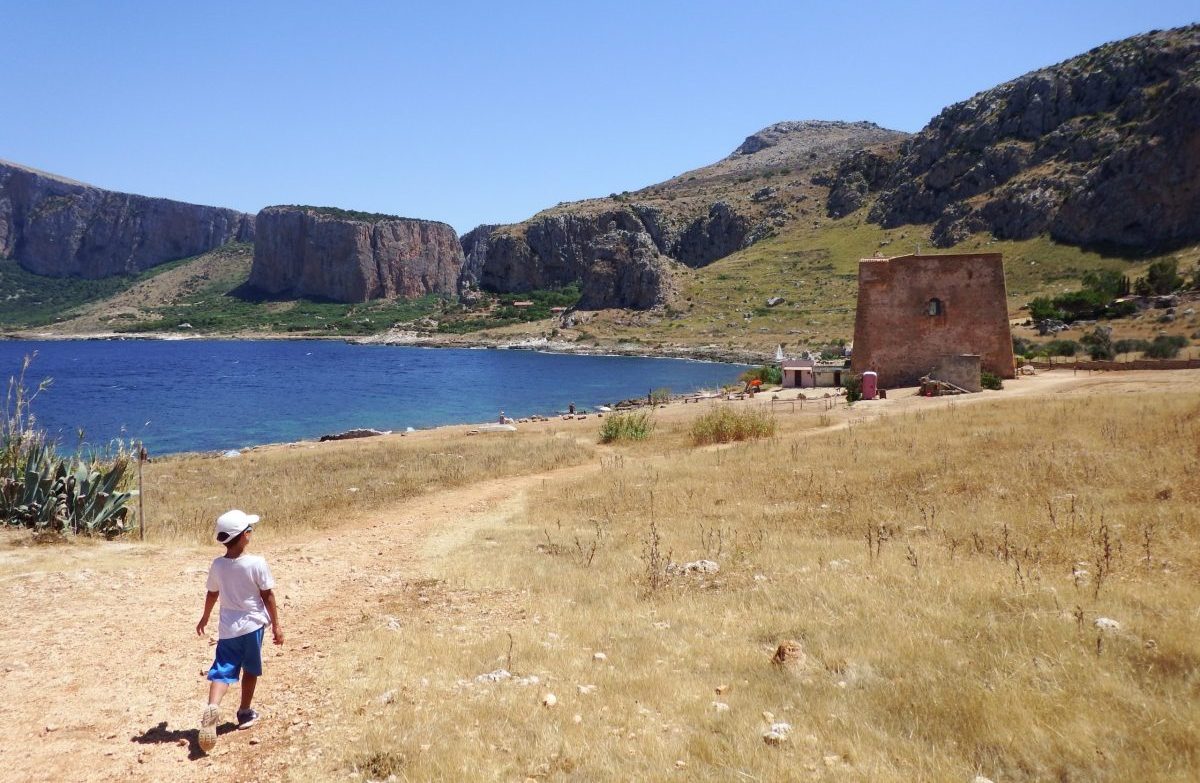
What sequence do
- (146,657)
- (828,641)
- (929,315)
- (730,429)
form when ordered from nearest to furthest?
(828,641) → (146,657) → (730,429) → (929,315)

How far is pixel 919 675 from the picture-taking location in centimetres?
496

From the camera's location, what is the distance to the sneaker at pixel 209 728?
4.58m

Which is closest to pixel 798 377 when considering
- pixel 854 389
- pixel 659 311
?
pixel 854 389

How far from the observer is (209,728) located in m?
4.61

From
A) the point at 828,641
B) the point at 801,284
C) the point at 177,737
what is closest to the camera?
the point at 177,737

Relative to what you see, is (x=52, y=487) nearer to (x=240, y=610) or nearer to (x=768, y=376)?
(x=240, y=610)

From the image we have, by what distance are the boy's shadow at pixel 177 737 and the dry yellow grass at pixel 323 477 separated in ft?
20.6

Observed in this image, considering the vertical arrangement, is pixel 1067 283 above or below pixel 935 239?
below

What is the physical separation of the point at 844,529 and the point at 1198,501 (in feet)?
12.5

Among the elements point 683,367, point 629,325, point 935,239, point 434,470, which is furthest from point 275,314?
point 434,470

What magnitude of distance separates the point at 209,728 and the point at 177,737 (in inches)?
15.9

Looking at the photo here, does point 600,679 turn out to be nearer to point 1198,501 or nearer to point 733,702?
point 733,702

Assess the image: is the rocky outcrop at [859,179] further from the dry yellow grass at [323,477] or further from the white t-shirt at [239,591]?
the white t-shirt at [239,591]

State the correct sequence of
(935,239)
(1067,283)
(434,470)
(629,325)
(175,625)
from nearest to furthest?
(175,625) < (434,470) < (1067,283) < (935,239) < (629,325)
